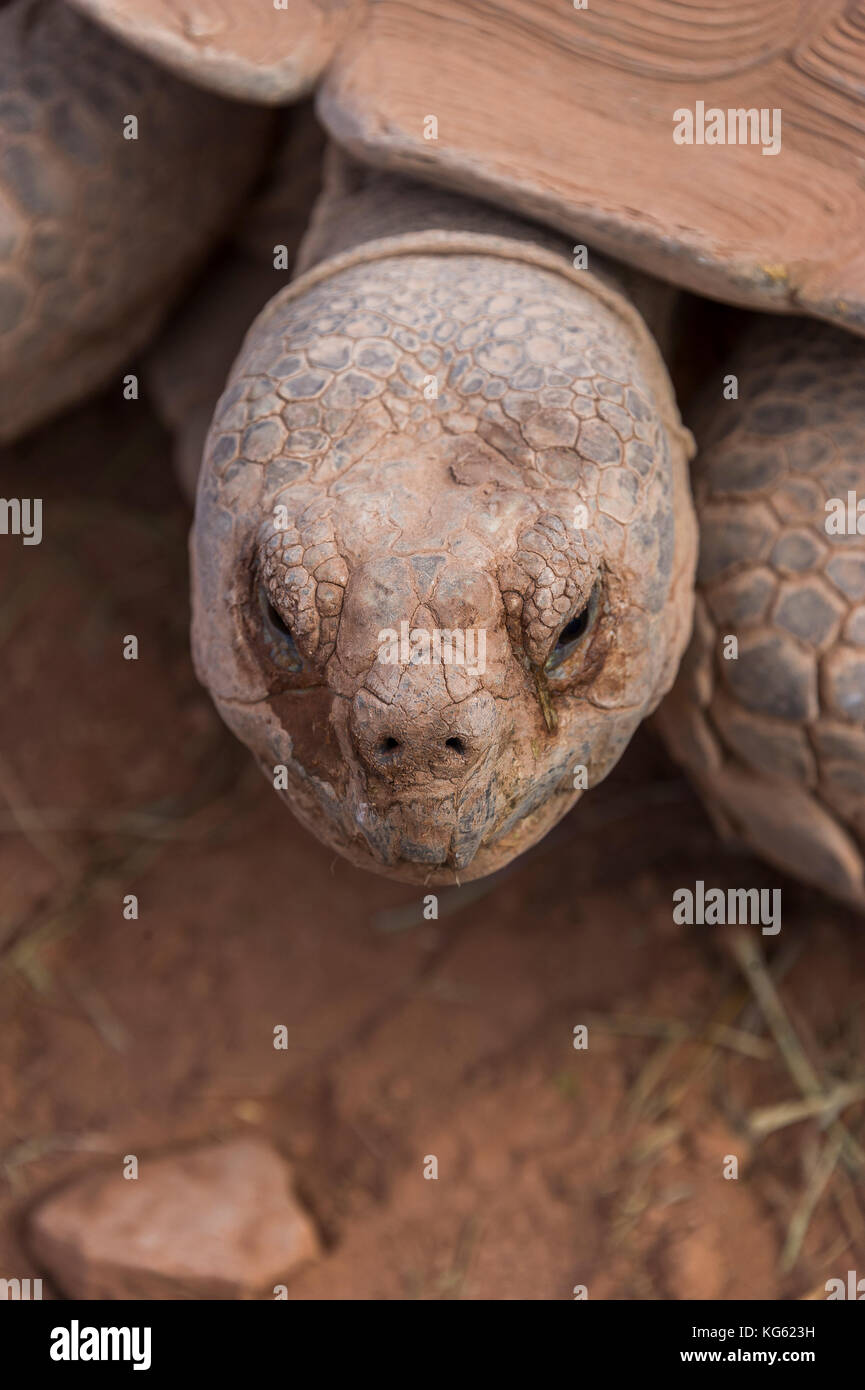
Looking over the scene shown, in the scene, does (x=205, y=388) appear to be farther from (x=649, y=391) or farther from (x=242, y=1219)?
(x=242, y=1219)

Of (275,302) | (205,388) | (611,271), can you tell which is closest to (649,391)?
(611,271)

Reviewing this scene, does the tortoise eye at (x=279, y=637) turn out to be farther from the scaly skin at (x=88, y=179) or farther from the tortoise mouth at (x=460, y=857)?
the scaly skin at (x=88, y=179)

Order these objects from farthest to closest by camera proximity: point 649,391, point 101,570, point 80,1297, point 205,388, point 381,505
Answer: point 101,570, point 205,388, point 80,1297, point 649,391, point 381,505

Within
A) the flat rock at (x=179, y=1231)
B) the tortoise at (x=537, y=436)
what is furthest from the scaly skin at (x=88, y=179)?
the flat rock at (x=179, y=1231)

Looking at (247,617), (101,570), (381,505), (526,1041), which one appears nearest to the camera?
(381,505)

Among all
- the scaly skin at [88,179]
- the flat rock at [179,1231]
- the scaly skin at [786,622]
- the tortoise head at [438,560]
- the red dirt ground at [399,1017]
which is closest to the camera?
the tortoise head at [438,560]

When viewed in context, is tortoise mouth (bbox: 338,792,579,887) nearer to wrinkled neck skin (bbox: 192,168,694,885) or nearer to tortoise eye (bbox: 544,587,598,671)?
wrinkled neck skin (bbox: 192,168,694,885)

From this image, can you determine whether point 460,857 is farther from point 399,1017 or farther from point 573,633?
point 399,1017
